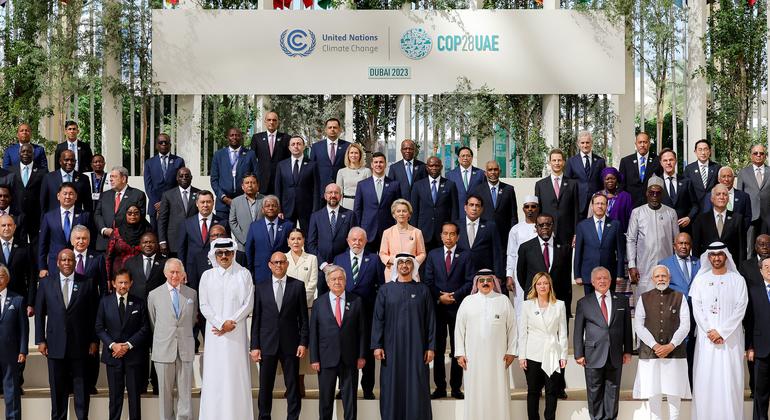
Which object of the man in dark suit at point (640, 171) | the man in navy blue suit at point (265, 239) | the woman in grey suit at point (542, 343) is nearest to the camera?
the woman in grey suit at point (542, 343)

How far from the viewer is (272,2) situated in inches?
627

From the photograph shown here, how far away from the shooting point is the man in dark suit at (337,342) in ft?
26.6

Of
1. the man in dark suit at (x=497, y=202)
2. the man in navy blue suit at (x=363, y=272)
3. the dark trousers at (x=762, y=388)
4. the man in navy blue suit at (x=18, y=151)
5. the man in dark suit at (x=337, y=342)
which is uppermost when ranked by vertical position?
the man in navy blue suit at (x=18, y=151)

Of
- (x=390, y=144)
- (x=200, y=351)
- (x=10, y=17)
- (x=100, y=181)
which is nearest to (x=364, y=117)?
(x=390, y=144)

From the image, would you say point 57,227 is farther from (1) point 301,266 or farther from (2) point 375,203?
(2) point 375,203

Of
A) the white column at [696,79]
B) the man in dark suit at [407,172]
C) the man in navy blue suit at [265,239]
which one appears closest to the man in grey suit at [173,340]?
the man in navy blue suit at [265,239]

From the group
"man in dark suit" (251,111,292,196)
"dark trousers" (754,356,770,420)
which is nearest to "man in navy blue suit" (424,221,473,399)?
"dark trousers" (754,356,770,420)

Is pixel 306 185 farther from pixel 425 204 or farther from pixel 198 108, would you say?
pixel 198 108

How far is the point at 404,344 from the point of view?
8.16m

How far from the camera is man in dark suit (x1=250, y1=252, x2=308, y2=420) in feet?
26.8

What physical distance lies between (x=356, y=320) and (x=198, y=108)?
8.27 meters

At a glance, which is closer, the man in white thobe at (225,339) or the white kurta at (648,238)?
the man in white thobe at (225,339)

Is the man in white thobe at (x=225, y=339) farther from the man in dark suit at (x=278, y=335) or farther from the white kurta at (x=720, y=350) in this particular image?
the white kurta at (x=720, y=350)

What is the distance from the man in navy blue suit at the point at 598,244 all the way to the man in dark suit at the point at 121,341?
3.63 meters
